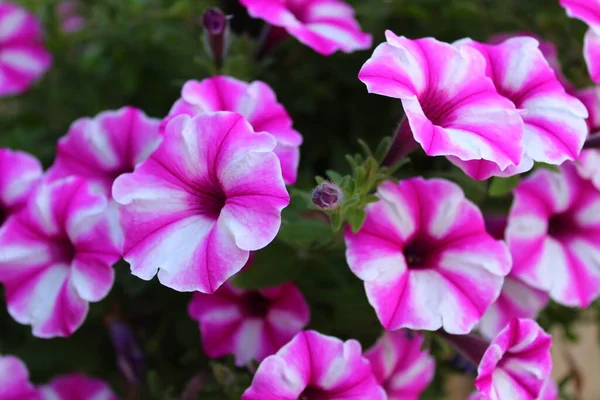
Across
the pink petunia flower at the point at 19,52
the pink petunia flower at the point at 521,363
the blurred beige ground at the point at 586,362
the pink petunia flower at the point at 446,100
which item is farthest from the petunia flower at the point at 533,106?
the blurred beige ground at the point at 586,362

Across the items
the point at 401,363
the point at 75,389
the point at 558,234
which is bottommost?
the point at 75,389

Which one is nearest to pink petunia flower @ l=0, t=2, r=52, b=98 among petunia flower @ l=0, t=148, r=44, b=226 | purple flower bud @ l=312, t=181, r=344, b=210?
petunia flower @ l=0, t=148, r=44, b=226

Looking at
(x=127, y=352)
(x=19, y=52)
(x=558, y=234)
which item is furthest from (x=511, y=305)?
(x=19, y=52)

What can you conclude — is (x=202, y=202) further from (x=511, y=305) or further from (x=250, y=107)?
(x=511, y=305)

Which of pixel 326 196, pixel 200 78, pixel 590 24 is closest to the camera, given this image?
pixel 326 196

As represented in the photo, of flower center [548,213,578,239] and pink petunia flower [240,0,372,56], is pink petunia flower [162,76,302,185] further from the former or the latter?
flower center [548,213,578,239]

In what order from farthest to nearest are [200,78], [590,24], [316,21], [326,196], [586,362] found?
[586,362], [200,78], [316,21], [590,24], [326,196]
